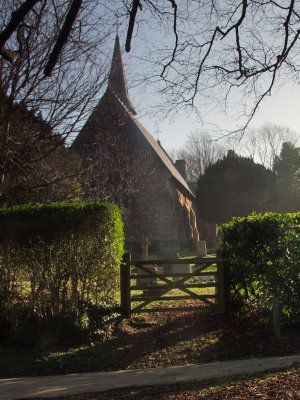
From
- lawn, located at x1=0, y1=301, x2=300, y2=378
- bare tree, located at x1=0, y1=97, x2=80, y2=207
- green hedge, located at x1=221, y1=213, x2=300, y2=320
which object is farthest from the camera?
bare tree, located at x1=0, y1=97, x2=80, y2=207

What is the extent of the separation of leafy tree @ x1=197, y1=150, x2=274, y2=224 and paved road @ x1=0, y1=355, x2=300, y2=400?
27.0 m

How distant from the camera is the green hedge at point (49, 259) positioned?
6.52m

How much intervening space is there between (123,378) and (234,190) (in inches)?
1122

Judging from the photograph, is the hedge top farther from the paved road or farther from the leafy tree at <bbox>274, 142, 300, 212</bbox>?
the leafy tree at <bbox>274, 142, 300, 212</bbox>

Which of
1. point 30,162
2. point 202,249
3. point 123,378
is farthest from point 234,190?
point 123,378

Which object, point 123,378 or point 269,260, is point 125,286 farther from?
point 123,378

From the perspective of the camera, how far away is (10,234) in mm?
6500

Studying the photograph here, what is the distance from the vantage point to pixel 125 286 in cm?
772

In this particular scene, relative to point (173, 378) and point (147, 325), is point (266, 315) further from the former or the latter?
point (173, 378)

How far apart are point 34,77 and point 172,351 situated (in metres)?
6.15

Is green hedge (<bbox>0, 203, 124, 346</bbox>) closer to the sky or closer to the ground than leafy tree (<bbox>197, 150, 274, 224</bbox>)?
closer to the ground

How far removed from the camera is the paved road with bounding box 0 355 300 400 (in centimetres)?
445

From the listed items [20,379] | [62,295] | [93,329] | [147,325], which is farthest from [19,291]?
[147,325]

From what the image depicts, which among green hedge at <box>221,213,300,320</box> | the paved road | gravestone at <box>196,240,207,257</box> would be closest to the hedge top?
the paved road
